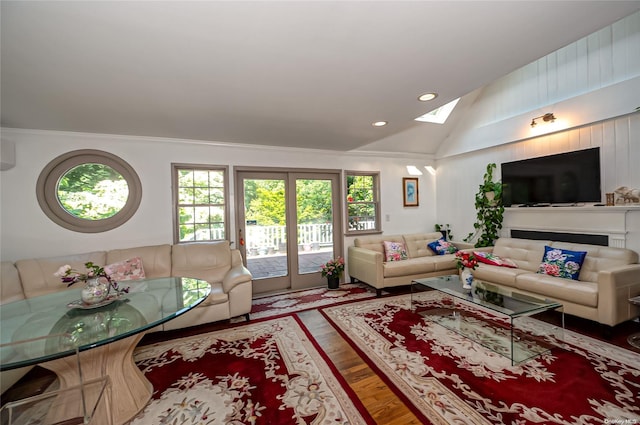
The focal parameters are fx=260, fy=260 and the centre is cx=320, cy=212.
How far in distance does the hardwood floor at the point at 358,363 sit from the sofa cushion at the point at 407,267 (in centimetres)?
128

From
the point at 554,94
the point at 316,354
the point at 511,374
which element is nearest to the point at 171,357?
the point at 316,354

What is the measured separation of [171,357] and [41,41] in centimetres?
254

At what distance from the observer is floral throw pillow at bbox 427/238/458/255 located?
4.66 meters

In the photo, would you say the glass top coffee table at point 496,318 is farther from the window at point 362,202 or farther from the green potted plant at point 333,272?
the window at point 362,202

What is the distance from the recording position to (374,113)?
2805mm

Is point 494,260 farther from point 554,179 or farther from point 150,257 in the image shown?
point 150,257

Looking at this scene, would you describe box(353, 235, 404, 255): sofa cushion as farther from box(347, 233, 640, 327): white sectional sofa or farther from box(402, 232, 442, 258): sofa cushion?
box(402, 232, 442, 258): sofa cushion

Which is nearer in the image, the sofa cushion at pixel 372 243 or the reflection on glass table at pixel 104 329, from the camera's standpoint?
the reflection on glass table at pixel 104 329

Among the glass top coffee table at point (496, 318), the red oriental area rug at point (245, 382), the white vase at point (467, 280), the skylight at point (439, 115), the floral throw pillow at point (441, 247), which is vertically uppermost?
the skylight at point (439, 115)

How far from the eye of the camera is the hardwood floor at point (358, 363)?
5.70 feet

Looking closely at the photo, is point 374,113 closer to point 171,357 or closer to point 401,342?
point 401,342

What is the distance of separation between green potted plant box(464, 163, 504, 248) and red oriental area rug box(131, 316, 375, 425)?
11.5ft

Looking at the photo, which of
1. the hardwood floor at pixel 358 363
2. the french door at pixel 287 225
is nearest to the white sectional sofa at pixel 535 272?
the hardwood floor at pixel 358 363

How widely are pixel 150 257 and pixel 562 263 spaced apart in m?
5.01
